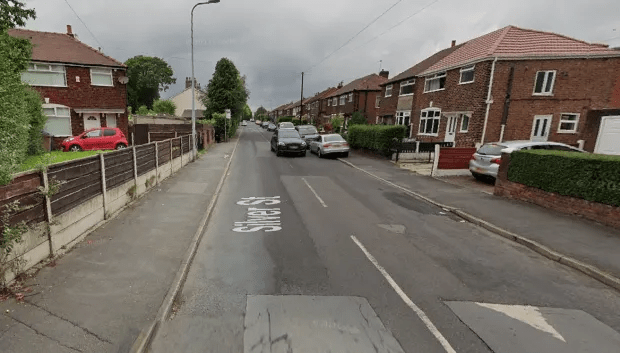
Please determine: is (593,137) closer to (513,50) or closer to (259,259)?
(513,50)

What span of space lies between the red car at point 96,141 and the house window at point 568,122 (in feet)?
89.2

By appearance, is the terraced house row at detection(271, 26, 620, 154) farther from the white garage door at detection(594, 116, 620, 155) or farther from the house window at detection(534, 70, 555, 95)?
the white garage door at detection(594, 116, 620, 155)

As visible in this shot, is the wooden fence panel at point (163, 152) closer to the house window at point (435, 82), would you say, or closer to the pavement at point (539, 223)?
the pavement at point (539, 223)

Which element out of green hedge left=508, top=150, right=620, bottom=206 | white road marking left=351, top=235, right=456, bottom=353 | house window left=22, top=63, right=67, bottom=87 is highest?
house window left=22, top=63, right=67, bottom=87

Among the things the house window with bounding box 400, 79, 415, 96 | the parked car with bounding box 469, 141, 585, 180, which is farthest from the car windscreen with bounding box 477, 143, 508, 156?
the house window with bounding box 400, 79, 415, 96

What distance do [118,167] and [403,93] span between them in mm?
25886

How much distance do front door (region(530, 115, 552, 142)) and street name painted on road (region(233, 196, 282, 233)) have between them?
17.7 metres

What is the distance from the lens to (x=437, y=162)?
1357 cm

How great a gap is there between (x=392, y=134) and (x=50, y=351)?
699 inches

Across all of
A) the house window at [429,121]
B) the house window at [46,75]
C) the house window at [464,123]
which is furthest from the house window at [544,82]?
the house window at [46,75]

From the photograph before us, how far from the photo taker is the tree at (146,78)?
201ft

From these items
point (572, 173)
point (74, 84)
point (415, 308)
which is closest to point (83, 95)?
point (74, 84)

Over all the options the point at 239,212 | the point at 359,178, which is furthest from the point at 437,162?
the point at 239,212

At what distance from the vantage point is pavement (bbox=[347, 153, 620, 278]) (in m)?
5.49
